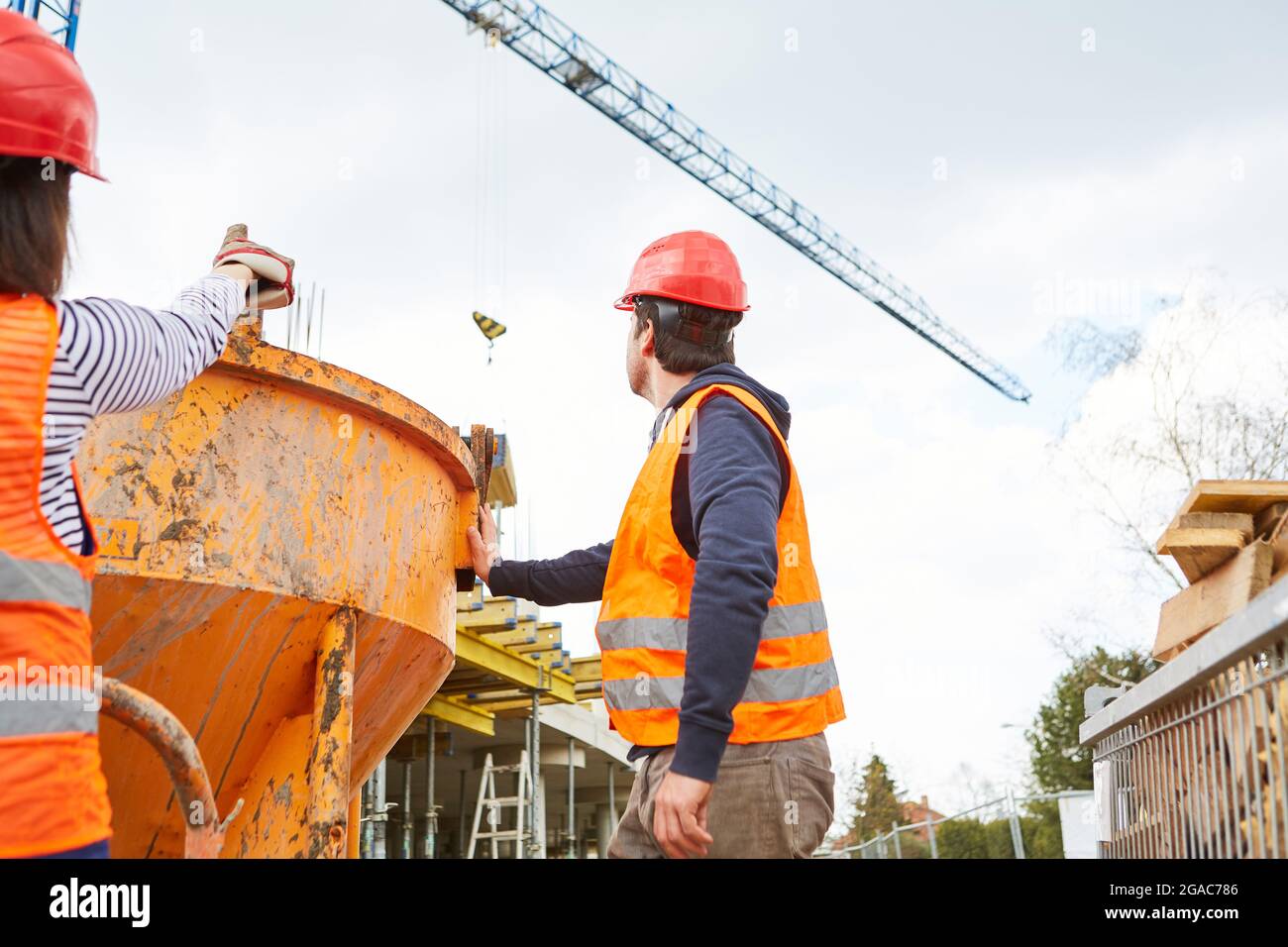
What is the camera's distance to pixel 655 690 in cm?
237

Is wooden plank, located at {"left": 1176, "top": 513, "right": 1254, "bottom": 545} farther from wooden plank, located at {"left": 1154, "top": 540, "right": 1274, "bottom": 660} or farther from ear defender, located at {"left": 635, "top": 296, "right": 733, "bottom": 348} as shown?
ear defender, located at {"left": 635, "top": 296, "right": 733, "bottom": 348}

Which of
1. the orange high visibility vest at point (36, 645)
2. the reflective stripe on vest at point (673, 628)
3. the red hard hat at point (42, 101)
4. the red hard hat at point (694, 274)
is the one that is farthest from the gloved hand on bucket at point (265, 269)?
the reflective stripe on vest at point (673, 628)

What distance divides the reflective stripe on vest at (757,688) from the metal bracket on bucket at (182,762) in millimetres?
808

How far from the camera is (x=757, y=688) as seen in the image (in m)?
2.36

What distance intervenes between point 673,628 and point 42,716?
1225mm

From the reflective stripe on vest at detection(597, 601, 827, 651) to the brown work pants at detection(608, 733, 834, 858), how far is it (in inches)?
8.7

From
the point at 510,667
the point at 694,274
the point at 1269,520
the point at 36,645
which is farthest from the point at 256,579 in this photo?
the point at 510,667

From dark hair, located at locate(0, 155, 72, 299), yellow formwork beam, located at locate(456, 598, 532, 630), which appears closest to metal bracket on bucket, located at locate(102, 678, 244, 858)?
dark hair, located at locate(0, 155, 72, 299)

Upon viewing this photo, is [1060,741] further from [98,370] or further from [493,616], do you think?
[98,370]

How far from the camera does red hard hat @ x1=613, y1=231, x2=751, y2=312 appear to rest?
9.44 ft

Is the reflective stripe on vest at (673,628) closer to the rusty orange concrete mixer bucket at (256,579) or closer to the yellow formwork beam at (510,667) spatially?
the rusty orange concrete mixer bucket at (256,579)
